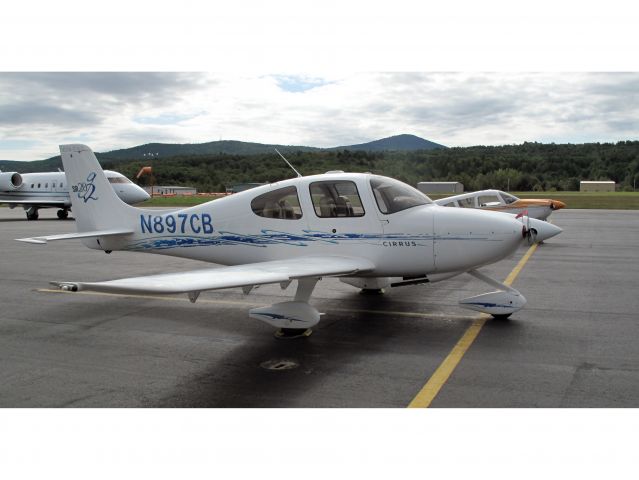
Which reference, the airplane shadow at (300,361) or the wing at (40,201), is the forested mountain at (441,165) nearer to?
the wing at (40,201)

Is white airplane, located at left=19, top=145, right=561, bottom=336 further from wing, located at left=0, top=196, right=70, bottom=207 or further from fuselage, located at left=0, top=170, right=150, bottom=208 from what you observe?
wing, located at left=0, top=196, right=70, bottom=207

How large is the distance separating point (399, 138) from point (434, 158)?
768 cm

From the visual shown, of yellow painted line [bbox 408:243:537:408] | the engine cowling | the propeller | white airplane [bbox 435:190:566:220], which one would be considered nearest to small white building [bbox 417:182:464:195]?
white airplane [bbox 435:190:566:220]

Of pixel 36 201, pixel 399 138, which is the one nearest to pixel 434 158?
pixel 399 138

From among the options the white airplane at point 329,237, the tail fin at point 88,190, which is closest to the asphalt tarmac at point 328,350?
the white airplane at point 329,237

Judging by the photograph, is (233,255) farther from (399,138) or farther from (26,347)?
(399,138)

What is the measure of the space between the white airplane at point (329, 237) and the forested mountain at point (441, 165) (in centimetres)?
431

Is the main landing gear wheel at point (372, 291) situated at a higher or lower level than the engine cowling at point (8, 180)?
lower

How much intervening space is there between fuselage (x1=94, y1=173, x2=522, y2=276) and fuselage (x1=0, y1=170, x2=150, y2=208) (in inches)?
987

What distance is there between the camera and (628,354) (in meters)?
5.91

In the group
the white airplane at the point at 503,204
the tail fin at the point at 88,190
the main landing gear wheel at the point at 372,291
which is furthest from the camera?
the white airplane at the point at 503,204

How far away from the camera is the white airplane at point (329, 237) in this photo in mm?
6863

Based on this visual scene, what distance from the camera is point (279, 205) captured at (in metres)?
7.83

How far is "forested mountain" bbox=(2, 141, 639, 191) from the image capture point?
20.5 m
